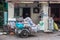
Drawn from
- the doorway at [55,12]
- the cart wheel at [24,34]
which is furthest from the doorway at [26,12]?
the cart wheel at [24,34]

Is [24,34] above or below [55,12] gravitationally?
below

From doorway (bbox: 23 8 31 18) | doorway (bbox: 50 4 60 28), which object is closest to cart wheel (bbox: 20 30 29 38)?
doorway (bbox: 23 8 31 18)

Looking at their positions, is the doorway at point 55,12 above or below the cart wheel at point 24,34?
above

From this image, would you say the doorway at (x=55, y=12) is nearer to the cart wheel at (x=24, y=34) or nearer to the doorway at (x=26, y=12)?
the doorway at (x=26, y=12)

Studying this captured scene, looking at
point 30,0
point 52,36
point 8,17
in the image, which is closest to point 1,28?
point 8,17

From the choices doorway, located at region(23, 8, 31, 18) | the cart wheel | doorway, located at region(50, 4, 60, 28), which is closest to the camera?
the cart wheel

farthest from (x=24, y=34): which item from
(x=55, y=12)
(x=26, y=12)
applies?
(x=55, y=12)

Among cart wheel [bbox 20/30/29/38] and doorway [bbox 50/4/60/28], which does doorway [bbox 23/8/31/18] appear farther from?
cart wheel [bbox 20/30/29/38]

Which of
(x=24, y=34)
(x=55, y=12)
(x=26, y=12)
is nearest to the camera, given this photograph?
(x=24, y=34)

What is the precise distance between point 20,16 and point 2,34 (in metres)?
3.75

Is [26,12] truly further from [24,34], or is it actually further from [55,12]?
[24,34]

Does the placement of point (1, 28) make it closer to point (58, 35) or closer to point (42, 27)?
point (42, 27)

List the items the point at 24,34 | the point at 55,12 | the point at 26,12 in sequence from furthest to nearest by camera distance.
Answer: the point at 55,12 → the point at 26,12 → the point at 24,34

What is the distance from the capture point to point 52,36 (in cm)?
2119
